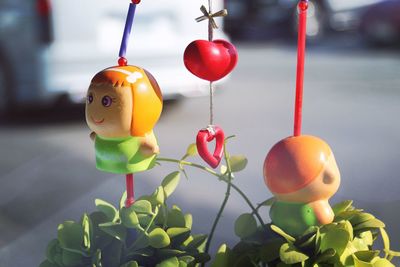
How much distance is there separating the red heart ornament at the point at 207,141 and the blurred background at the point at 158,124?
1.58 metres

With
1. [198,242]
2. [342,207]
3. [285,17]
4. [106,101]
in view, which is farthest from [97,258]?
[285,17]

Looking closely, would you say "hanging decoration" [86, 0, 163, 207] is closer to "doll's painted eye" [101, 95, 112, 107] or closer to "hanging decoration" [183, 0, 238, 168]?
"doll's painted eye" [101, 95, 112, 107]

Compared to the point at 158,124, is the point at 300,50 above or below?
above

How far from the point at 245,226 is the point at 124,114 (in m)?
0.46

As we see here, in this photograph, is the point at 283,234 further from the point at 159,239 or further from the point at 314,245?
the point at 159,239

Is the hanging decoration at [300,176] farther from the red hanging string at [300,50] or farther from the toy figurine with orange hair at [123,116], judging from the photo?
the toy figurine with orange hair at [123,116]

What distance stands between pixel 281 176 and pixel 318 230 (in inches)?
6.5

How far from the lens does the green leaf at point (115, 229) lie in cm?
182

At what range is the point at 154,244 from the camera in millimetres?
1817

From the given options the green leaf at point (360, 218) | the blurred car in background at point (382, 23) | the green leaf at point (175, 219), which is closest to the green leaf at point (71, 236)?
the green leaf at point (175, 219)

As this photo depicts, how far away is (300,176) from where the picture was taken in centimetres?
174

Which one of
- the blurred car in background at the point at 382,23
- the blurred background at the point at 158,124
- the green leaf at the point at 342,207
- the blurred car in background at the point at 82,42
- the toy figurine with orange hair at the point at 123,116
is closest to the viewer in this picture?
the toy figurine with orange hair at the point at 123,116

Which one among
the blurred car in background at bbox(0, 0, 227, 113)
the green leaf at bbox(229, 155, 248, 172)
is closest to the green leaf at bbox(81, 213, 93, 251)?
the green leaf at bbox(229, 155, 248, 172)

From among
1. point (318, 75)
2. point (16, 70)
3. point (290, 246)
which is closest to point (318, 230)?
point (290, 246)
